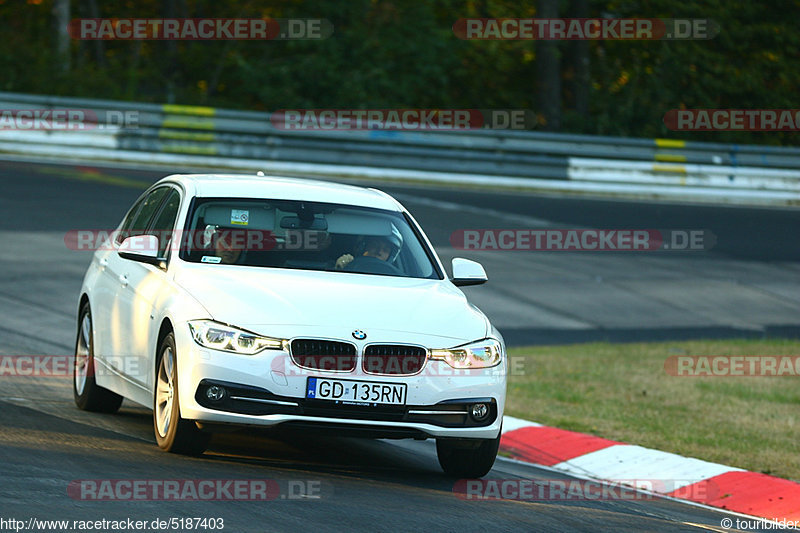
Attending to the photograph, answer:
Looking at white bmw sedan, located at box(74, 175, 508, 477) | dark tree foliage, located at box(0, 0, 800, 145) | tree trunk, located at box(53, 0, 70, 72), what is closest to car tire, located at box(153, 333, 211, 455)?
white bmw sedan, located at box(74, 175, 508, 477)

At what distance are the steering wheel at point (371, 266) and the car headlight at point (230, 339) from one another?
126 cm

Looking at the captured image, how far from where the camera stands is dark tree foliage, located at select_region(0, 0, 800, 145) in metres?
29.5

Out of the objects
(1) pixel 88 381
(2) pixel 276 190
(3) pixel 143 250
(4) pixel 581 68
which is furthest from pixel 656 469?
(4) pixel 581 68

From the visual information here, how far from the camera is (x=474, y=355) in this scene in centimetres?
727

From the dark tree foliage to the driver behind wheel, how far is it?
19.6m

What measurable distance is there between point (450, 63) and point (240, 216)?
2370 cm

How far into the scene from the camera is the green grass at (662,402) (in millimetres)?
9703

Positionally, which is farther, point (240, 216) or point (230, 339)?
point (240, 216)

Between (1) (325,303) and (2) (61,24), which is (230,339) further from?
(2) (61,24)

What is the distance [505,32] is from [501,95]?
1.86 m
